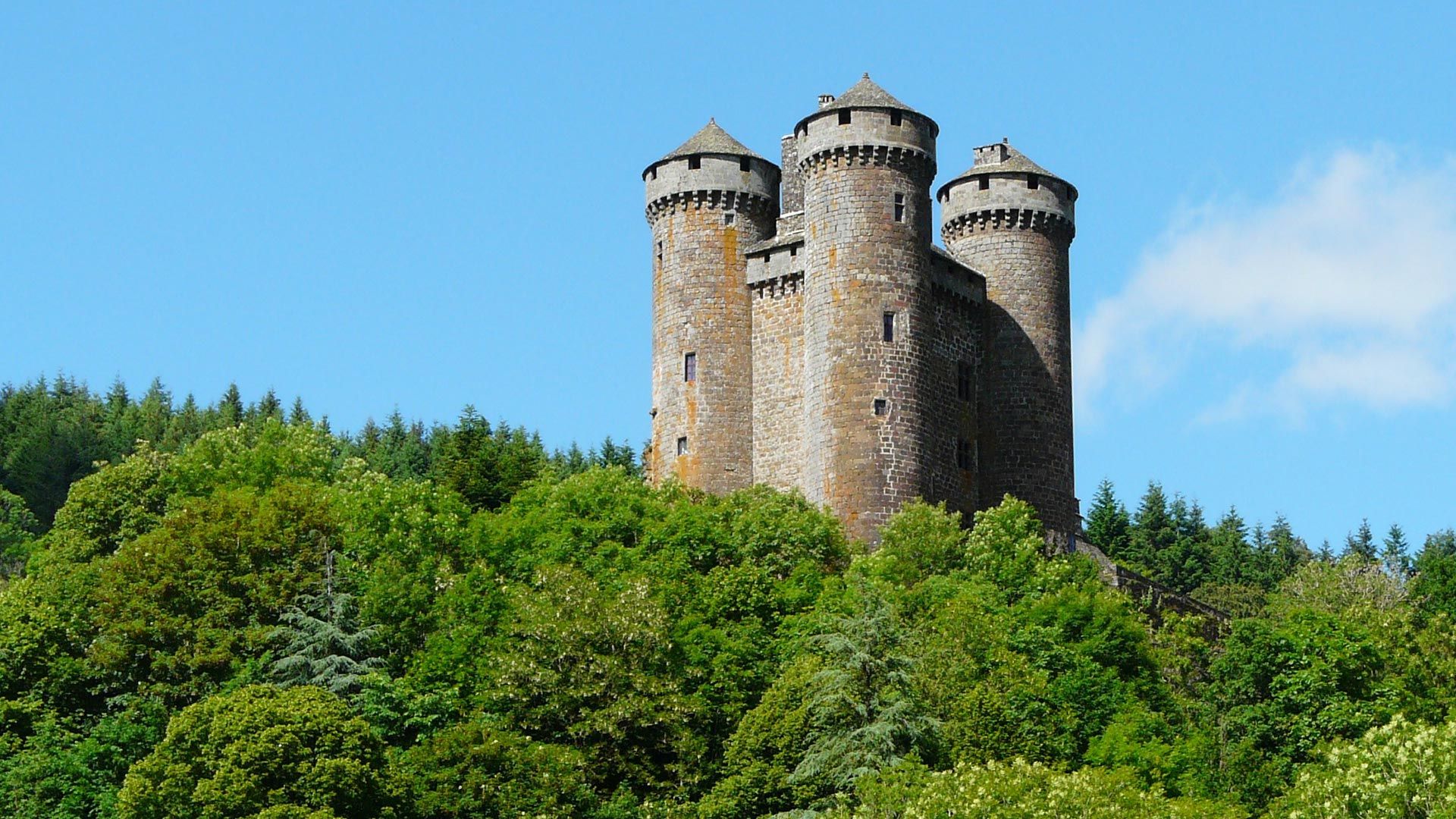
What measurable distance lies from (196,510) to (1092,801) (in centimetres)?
2934

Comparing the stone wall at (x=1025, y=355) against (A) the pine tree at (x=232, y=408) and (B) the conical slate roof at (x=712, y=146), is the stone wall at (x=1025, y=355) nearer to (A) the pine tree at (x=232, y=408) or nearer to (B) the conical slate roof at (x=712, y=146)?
(B) the conical slate roof at (x=712, y=146)

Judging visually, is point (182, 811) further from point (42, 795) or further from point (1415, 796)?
point (1415, 796)

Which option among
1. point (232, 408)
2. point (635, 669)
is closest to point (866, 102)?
point (635, 669)

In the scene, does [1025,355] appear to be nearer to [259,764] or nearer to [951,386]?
[951,386]

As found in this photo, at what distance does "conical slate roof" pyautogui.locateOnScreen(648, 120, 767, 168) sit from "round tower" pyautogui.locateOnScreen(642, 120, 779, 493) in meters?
0.04

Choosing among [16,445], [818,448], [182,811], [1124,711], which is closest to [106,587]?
[182,811]

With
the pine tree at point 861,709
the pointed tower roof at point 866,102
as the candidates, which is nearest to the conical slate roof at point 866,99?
the pointed tower roof at point 866,102

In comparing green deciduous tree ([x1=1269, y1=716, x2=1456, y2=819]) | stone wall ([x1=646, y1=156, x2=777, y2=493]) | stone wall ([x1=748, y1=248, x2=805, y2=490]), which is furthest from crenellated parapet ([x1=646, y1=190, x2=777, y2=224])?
green deciduous tree ([x1=1269, y1=716, x2=1456, y2=819])

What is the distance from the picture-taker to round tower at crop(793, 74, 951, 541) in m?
74.2

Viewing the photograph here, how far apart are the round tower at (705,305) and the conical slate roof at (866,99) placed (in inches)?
186

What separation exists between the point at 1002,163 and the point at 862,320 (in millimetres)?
11575

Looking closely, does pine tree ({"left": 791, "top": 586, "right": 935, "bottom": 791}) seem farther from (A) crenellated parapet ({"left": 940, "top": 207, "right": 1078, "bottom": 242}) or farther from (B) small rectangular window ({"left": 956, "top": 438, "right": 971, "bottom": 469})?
(A) crenellated parapet ({"left": 940, "top": 207, "right": 1078, "bottom": 242})

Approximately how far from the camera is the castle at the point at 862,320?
246 ft

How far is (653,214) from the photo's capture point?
81.8 m
